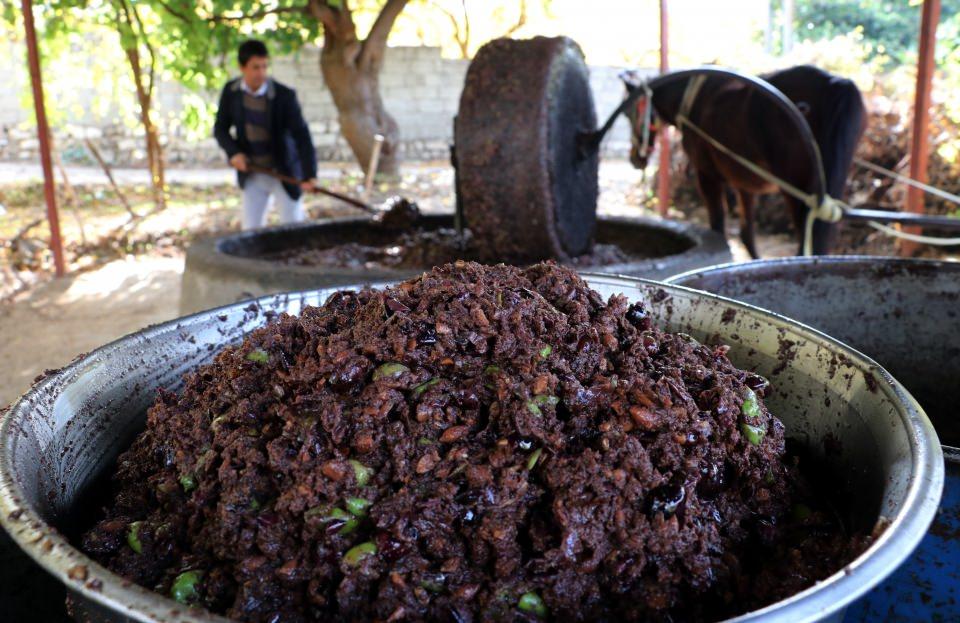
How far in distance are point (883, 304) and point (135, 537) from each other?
155cm

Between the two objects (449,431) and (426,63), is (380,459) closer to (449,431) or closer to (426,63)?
(449,431)

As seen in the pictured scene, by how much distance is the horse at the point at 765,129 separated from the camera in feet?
14.2

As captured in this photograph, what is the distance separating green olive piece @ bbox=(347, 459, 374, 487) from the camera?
2.72 feet

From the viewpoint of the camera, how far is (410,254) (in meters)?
3.98

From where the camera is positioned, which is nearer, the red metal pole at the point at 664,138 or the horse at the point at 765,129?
the horse at the point at 765,129

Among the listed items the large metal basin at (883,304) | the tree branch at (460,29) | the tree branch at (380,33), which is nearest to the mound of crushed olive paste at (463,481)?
the large metal basin at (883,304)

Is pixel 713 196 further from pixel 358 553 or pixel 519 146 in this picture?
pixel 358 553

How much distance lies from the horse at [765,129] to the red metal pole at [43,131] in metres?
4.16

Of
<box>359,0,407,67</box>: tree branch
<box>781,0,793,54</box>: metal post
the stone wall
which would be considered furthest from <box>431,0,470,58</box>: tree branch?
<box>781,0,793,54</box>: metal post

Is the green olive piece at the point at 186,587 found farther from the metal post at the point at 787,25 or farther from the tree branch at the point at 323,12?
the metal post at the point at 787,25

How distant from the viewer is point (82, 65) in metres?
11.6

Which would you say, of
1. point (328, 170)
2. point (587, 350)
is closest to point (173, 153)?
point (328, 170)

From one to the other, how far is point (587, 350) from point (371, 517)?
360 millimetres

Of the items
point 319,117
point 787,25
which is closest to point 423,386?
point 319,117
